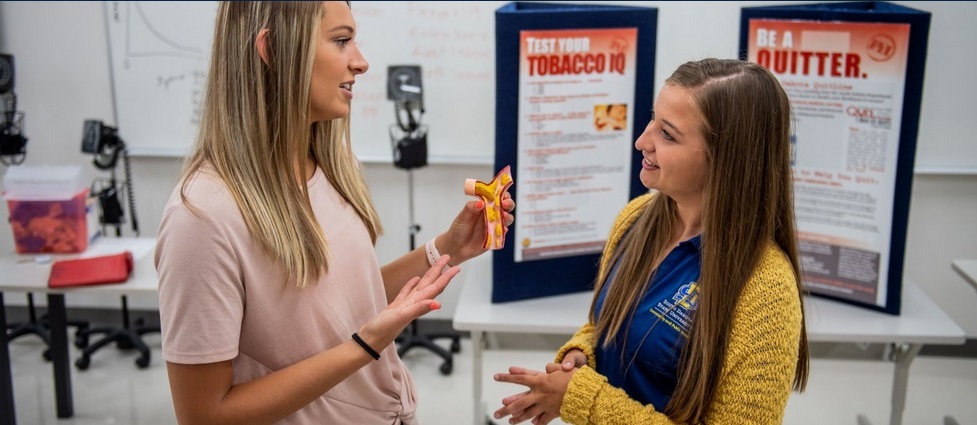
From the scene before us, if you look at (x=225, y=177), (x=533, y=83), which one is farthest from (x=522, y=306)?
(x=225, y=177)

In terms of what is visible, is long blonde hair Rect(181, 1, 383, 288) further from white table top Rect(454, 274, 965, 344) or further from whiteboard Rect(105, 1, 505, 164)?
whiteboard Rect(105, 1, 505, 164)

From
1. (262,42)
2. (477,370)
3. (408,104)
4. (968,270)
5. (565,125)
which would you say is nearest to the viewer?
(262,42)

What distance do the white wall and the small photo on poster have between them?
1.17 meters

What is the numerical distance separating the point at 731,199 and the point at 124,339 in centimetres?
328

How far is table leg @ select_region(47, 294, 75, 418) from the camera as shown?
10.3ft

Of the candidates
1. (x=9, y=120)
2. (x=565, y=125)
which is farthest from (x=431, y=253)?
(x=9, y=120)

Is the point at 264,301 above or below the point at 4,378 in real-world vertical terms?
above

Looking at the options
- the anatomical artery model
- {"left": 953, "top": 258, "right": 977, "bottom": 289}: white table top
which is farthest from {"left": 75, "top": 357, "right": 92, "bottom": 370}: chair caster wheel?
{"left": 953, "top": 258, "right": 977, "bottom": 289}: white table top

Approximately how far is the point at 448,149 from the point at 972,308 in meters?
2.47

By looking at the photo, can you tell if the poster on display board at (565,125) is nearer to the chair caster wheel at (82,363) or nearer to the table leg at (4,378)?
the table leg at (4,378)

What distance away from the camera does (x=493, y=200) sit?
163 cm

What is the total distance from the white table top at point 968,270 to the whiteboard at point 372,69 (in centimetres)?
189

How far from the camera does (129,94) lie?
387cm

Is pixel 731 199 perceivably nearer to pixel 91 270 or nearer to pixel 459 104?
pixel 91 270
